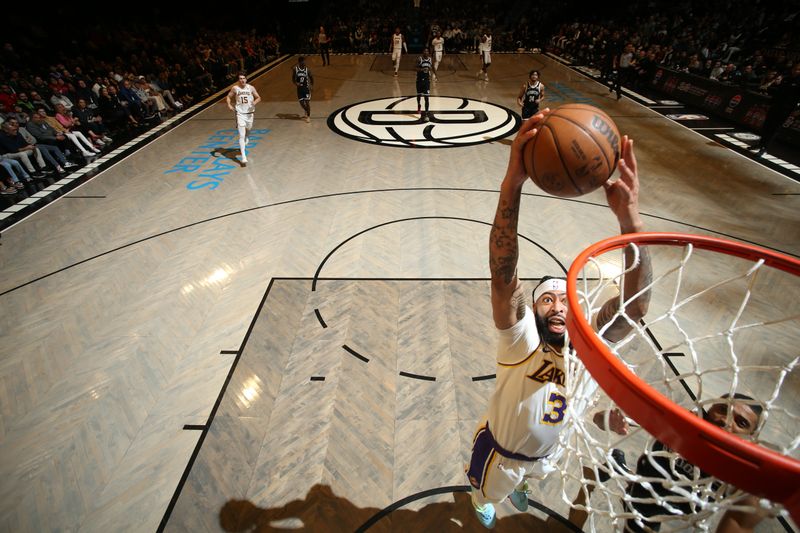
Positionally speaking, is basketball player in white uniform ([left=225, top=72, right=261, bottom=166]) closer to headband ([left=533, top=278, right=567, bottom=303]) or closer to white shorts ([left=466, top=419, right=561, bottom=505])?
headband ([left=533, top=278, right=567, bottom=303])

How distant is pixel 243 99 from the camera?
7621 mm

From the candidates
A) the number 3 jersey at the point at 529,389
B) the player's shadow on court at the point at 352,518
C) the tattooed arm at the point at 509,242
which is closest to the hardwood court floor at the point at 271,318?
the player's shadow on court at the point at 352,518

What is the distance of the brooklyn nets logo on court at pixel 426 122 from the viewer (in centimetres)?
922

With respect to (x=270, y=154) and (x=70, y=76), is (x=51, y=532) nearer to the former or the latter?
(x=270, y=154)

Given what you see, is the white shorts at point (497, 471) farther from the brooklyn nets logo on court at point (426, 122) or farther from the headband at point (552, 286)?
the brooklyn nets logo on court at point (426, 122)

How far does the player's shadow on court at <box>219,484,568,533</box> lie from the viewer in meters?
2.67

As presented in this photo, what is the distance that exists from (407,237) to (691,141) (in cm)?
750

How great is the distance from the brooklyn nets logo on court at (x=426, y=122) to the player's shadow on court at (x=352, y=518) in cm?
745

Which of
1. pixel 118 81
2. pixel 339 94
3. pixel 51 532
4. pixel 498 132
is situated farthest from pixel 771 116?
pixel 118 81

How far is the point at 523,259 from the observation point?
511cm

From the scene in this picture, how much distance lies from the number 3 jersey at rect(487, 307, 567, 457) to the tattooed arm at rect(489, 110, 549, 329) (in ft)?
0.34

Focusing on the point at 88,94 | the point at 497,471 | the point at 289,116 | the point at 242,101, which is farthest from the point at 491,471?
the point at 88,94

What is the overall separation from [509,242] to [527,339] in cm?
50

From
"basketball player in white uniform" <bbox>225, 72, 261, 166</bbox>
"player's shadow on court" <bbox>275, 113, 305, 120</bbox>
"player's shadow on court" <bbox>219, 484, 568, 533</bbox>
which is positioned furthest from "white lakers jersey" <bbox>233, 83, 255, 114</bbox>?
"player's shadow on court" <bbox>219, 484, 568, 533</bbox>
